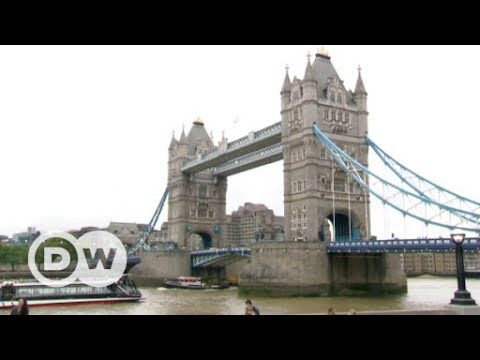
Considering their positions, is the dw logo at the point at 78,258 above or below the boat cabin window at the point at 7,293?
above

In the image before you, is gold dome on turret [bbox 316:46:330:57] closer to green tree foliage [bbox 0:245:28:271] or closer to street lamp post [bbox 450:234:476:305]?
street lamp post [bbox 450:234:476:305]

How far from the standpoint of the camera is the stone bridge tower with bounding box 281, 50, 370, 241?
145 feet

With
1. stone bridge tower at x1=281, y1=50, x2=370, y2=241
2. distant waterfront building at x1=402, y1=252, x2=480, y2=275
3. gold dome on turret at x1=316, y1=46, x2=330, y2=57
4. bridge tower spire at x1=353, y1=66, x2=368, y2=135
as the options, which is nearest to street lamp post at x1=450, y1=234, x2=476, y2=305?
stone bridge tower at x1=281, y1=50, x2=370, y2=241

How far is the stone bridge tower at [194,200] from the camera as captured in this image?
66812 mm

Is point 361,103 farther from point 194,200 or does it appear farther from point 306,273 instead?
point 194,200

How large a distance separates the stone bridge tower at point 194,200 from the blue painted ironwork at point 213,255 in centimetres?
546

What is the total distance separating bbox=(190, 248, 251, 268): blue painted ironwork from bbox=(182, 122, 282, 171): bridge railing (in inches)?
436

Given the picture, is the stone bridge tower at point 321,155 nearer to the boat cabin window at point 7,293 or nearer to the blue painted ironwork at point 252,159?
the blue painted ironwork at point 252,159

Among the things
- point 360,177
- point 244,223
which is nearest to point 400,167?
point 360,177

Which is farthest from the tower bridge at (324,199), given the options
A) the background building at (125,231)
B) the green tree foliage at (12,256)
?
the background building at (125,231)
